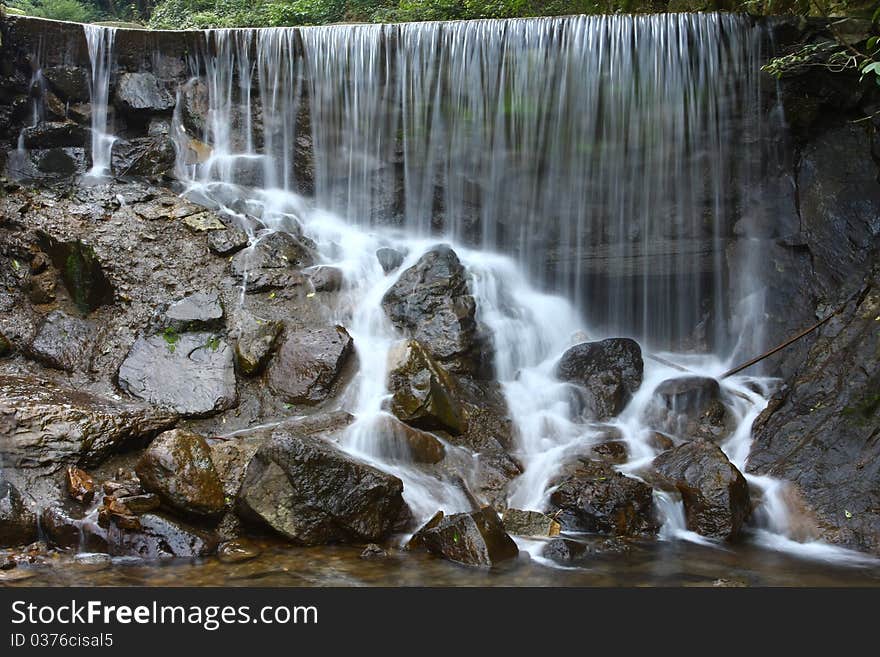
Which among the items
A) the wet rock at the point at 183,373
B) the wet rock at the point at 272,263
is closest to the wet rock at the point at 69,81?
the wet rock at the point at 272,263

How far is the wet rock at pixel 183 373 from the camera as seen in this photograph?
7594 mm

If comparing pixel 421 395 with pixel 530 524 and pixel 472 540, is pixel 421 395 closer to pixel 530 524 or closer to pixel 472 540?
pixel 530 524

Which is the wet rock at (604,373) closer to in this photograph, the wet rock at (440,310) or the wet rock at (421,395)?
the wet rock at (440,310)

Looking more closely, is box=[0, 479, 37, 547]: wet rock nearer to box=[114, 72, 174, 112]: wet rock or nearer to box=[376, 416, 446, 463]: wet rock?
box=[376, 416, 446, 463]: wet rock

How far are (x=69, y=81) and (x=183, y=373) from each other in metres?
6.12

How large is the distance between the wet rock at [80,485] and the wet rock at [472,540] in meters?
2.83

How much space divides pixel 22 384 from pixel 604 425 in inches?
244

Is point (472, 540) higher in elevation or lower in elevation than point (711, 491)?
lower

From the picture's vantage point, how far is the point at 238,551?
577 centimetres

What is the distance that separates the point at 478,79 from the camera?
11078mm

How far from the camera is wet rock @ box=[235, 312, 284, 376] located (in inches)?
316

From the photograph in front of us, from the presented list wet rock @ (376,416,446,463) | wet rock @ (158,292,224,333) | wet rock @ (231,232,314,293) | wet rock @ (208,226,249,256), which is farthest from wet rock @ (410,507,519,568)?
wet rock @ (208,226,249,256)

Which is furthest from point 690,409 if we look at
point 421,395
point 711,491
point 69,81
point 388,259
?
point 69,81
